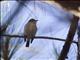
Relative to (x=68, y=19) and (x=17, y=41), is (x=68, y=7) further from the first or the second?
(x=17, y=41)

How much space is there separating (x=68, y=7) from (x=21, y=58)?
1894mm

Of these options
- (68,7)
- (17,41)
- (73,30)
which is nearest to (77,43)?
(17,41)

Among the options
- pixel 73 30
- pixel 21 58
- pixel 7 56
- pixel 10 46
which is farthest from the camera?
pixel 21 58

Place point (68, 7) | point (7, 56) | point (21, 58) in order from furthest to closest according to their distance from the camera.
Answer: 1. point (21, 58)
2. point (7, 56)
3. point (68, 7)

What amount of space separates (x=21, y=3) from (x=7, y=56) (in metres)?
0.74

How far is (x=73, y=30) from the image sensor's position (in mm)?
806

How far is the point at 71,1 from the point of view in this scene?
380mm

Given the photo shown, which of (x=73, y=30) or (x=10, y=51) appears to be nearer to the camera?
(x=73, y=30)

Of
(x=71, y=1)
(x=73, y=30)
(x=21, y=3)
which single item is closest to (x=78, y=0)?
(x=71, y=1)

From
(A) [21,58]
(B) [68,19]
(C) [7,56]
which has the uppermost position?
(B) [68,19]

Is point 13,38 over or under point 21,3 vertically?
under

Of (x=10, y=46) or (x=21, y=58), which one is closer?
(x=10, y=46)

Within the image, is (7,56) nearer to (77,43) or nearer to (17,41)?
(17,41)

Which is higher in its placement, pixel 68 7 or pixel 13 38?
pixel 68 7
